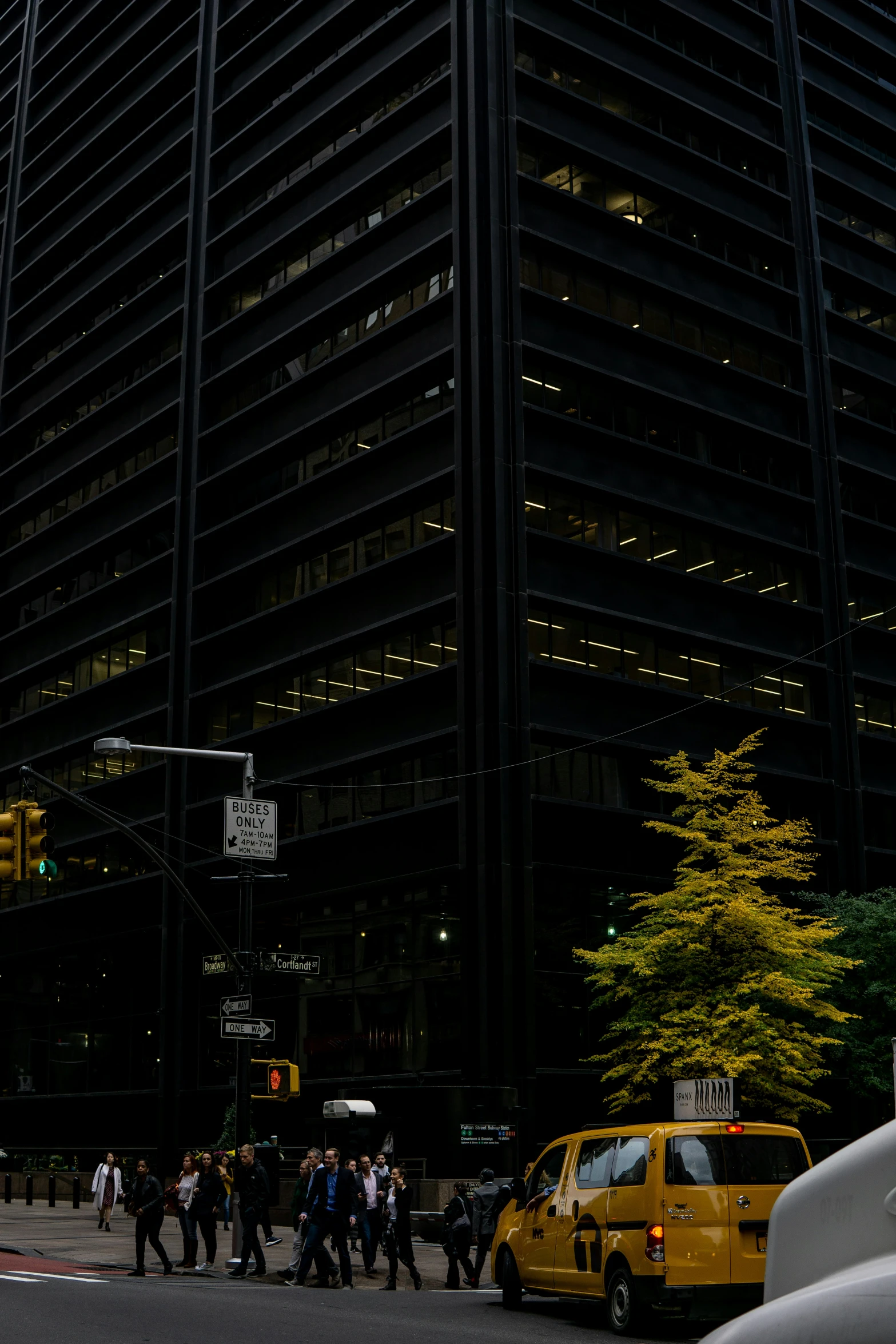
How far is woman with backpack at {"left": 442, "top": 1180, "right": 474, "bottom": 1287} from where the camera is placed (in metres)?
19.0

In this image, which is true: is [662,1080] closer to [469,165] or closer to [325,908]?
[325,908]

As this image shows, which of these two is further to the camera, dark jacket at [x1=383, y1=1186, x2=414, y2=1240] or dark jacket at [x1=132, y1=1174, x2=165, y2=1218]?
dark jacket at [x1=132, y1=1174, x2=165, y2=1218]

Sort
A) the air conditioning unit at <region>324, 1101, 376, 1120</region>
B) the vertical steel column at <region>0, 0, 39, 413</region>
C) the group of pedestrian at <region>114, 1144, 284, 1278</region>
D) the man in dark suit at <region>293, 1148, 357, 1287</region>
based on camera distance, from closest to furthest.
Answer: the man in dark suit at <region>293, 1148, 357, 1287</region>, the group of pedestrian at <region>114, 1144, 284, 1278</region>, the air conditioning unit at <region>324, 1101, 376, 1120</region>, the vertical steel column at <region>0, 0, 39, 413</region>

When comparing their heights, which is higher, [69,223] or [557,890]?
[69,223]

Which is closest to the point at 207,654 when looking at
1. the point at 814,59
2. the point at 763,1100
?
the point at 763,1100

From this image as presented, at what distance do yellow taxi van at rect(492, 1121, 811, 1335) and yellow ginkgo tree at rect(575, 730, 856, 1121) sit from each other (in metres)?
14.5

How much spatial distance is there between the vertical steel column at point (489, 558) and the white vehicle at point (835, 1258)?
103 feet

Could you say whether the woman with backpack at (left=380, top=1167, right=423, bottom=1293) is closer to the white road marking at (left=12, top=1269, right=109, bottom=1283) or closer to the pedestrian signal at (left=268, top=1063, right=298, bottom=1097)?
the pedestrian signal at (left=268, top=1063, right=298, bottom=1097)

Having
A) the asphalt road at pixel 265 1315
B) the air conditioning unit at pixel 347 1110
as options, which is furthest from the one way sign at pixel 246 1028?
the air conditioning unit at pixel 347 1110

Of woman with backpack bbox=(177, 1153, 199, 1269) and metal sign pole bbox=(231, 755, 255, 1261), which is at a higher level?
metal sign pole bbox=(231, 755, 255, 1261)

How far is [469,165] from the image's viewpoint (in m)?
39.2

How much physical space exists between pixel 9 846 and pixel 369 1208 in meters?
9.36

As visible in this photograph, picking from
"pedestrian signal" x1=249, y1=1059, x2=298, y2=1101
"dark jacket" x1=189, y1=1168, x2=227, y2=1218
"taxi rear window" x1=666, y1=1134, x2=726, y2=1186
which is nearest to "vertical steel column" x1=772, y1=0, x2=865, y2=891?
"pedestrian signal" x1=249, y1=1059, x2=298, y2=1101

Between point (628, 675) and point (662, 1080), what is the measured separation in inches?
439
